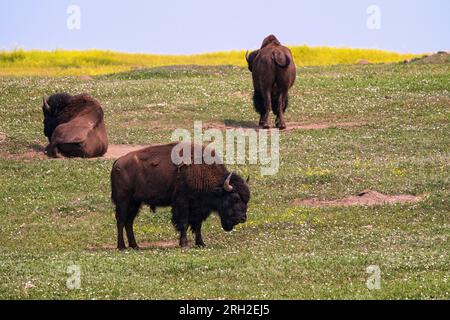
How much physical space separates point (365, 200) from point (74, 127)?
334 inches

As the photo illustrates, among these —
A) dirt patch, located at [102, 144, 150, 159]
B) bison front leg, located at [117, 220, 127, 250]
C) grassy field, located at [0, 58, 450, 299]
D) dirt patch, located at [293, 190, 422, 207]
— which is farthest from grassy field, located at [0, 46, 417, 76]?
bison front leg, located at [117, 220, 127, 250]

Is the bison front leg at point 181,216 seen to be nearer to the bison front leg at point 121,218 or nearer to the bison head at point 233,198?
the bison head at point 233,198

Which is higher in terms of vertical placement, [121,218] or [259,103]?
[259,103]

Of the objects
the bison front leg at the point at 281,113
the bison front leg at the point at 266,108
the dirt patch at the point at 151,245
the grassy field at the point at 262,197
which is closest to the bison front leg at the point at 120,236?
the dirt patch at the point at 151,245

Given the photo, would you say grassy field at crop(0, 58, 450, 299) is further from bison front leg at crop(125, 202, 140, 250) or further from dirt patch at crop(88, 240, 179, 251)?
bison front leg at crop(125, 202, 140, 250)

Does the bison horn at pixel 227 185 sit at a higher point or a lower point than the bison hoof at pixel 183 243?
higher

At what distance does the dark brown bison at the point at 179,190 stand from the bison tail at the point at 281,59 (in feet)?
44.5

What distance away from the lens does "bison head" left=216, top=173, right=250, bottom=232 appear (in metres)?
20.4

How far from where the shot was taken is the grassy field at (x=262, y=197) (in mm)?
16984

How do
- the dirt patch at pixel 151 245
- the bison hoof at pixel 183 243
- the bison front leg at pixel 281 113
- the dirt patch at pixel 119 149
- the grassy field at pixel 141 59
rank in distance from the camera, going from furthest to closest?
the grassy field at pixel 141 59 → the bison front leg at pixel 281 113 → the dirt patch at pixel 119 149 → the dirt patch at pixel 151 245 → the bison hoof at pixel 183 243

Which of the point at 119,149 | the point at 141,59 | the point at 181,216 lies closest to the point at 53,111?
the point at 119,149

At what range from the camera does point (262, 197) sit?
25031 mm

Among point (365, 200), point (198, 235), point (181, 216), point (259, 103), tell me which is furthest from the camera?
point (259, 103)

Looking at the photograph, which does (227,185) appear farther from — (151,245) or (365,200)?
(365,200)
